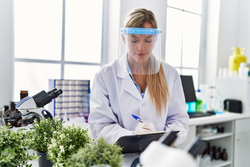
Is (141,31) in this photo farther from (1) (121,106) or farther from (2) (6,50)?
(2) (6,50)

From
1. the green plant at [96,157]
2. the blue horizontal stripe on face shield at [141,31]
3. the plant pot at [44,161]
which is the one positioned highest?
the blue horizontal stripe on face shield at [141,31]

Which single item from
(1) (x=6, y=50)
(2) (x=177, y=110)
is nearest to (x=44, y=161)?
(2) (x=177, y=110)

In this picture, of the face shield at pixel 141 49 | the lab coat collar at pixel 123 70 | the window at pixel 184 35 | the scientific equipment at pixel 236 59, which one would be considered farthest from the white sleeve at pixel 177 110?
the scientific equipment at pixel 236 59

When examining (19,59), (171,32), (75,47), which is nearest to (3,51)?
(19,59)

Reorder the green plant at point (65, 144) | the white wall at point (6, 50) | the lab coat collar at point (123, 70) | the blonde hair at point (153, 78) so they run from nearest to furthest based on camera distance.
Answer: the green plant at point (65, 144)
the blonde hair at point (153, 78)
the lab coat collar at point (123, 70)
the white wall at point (6, 50)

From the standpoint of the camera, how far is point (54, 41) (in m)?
2.06

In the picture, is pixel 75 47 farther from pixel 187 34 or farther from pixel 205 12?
pixel 205 12

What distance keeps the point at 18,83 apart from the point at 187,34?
2359mm

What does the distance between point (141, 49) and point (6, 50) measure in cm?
126

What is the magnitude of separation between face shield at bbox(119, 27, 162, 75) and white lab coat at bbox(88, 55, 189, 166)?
2.7 inches

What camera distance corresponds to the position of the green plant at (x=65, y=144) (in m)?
0.70

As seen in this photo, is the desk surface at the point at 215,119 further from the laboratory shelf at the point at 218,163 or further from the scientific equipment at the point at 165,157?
the scientific equipment at the point at 165,157

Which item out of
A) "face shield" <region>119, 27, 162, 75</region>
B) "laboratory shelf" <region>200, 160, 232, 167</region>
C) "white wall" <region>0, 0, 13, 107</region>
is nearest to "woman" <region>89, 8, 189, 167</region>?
"face shield" <region>119, 27, 162, 75</region>

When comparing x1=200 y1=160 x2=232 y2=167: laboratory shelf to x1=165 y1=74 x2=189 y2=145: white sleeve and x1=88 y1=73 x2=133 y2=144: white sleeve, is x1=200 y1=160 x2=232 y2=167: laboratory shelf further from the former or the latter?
x1=88 y1=73 x2=133 y2=144: white sleeve
